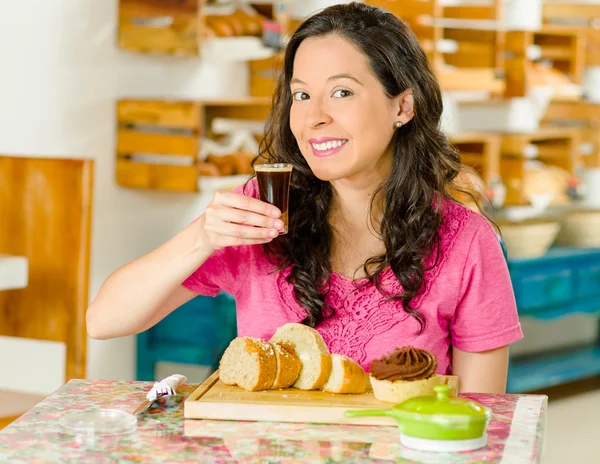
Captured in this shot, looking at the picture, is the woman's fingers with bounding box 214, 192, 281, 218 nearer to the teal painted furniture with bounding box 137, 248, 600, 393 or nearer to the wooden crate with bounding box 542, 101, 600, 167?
the teal painted furniture with bounding box 137, 248, 600, 393

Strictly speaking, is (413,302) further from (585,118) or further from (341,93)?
(585,118)

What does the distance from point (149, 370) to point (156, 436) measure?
7.81 ft

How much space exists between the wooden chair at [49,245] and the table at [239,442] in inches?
43.3

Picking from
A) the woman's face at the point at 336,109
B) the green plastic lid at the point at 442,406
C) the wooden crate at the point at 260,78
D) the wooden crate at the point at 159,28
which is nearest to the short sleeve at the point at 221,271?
the woman's face at the point at 336,109

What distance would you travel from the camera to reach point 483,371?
2062 millimetres

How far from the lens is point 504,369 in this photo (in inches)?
82.3

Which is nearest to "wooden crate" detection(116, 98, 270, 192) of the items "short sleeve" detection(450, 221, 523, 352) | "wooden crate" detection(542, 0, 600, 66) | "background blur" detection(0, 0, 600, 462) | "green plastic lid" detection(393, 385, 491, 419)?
"background blur" detection(0, 0, 600, 462)

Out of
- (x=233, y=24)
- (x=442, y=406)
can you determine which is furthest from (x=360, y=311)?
(x=233, y=24)

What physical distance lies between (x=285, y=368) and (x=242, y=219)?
0.99ft

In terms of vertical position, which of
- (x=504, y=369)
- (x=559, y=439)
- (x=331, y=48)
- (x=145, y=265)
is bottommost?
(x=559, y=439)

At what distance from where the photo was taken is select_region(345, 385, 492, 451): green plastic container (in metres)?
1.38

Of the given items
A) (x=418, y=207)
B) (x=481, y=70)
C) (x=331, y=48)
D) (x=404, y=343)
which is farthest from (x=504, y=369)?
(x=481, y=70)

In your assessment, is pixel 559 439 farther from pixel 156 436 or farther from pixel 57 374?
pixel 156 436

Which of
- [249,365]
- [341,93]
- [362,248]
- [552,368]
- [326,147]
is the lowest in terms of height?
[552,368]
